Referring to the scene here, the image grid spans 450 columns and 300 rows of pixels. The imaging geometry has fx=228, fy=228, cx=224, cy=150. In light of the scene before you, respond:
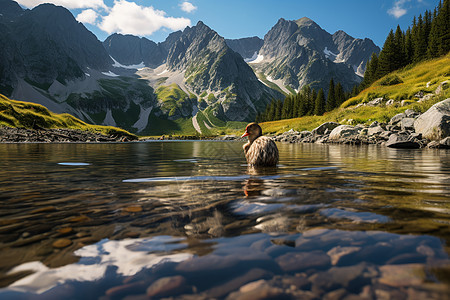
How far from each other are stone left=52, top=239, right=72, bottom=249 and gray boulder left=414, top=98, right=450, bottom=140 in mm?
25903

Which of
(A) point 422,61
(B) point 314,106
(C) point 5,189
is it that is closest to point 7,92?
(B) point 314,106

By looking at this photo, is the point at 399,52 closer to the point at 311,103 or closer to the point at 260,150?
the point at 311,103

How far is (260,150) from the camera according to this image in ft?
29.5

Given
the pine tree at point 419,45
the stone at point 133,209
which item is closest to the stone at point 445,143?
the stone at point 133,209

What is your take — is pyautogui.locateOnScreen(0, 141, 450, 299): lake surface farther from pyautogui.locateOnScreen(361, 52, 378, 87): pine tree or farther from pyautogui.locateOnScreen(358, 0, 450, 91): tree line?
pyautogui.locateOnScreen(361, 52, 378, 87): pine tree

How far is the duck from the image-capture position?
29.4ft

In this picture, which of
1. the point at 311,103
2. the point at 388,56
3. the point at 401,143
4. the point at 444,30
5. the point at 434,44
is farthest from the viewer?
the point at 311,103

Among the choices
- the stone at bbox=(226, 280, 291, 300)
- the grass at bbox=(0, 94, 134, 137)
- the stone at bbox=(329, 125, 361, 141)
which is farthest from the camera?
the grass at bbox=(0, 94, 134, 137)

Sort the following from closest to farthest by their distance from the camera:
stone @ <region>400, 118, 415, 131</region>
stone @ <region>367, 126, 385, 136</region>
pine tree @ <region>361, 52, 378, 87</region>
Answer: stone @ <region>400, 118, 415, 131</region>, stone @ <region>367, 126, 385, 136</region>, pine tree @ <region>361, 52, 378, 87</region>

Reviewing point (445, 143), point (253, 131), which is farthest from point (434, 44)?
point (253, 131)

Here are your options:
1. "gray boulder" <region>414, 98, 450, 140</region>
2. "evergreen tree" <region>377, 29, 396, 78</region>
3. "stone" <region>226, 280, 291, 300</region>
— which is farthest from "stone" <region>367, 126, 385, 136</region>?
"evergreen tree" <region>377, 29, 396, 78</region>

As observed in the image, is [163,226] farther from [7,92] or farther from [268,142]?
[7,92]

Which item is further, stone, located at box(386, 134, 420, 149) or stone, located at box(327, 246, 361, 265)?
stone, located at box(386, 134, 420, 149)

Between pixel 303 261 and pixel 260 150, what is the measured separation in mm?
7323
